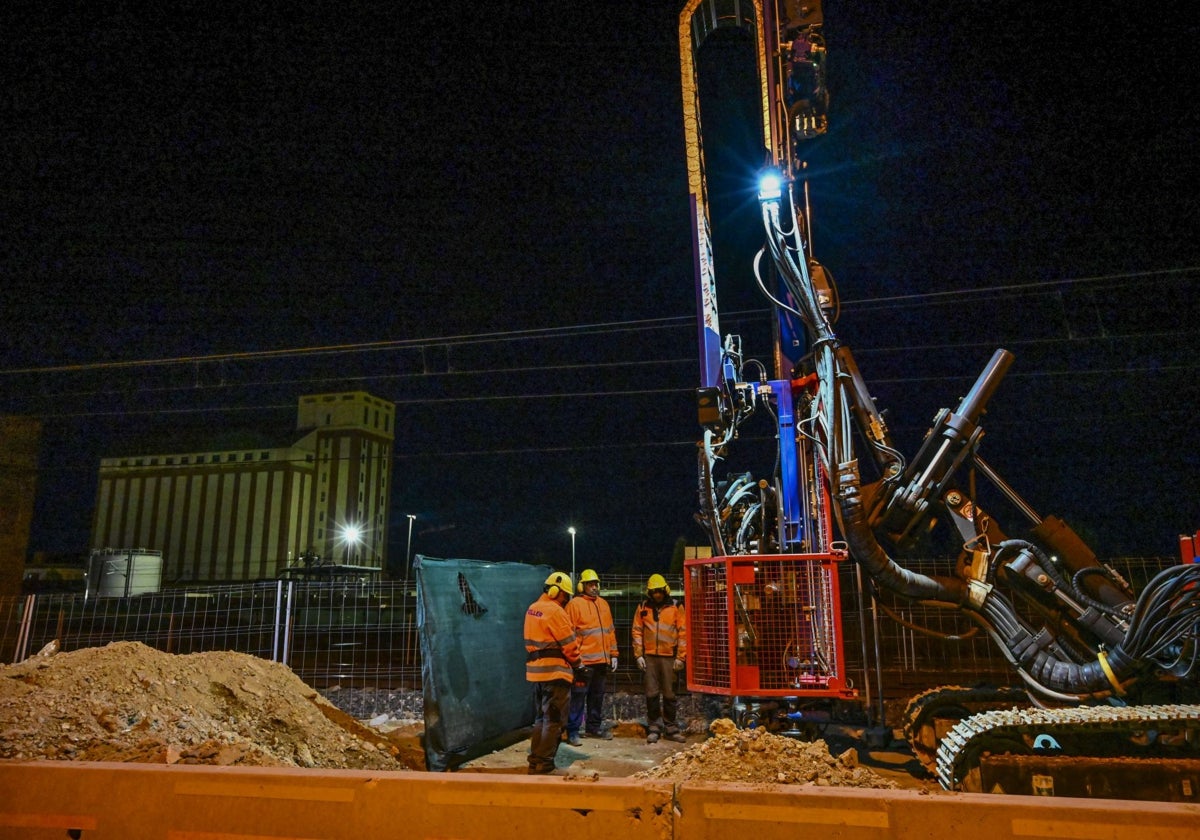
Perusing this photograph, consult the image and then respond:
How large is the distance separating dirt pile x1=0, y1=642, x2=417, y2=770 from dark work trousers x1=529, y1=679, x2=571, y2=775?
144 cm

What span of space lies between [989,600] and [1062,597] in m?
0.61

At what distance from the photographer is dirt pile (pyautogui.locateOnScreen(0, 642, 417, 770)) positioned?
548cm

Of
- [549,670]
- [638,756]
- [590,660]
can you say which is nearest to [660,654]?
[590,660]

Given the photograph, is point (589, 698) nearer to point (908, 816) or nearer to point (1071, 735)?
point (1071, 735)

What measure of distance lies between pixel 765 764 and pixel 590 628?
5.53m

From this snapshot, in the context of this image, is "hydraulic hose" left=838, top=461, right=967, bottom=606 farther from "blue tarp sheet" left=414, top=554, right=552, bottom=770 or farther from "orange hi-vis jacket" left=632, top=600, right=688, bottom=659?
"blue tarp sheet" left=414, top=554, right=552, bottom=770

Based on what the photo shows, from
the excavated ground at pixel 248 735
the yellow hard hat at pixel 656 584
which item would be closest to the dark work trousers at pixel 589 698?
the excavated ground at pixel 248 735

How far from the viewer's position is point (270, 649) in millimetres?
11195

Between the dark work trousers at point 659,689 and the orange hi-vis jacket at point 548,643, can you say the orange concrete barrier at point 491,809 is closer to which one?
the orange hi-vis jacket at point 548,643

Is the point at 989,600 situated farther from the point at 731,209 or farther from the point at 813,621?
the point at 731,209

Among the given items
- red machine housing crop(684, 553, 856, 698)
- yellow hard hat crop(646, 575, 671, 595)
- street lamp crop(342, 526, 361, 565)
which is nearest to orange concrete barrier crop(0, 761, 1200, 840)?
red machine housing crop(684, 553, 856, 698)

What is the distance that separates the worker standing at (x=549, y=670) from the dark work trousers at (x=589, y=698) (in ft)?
6.28

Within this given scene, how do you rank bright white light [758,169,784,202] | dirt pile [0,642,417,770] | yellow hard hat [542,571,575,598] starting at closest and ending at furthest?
dirt pile [0,642,417,770] → yellow hard hat [542,571,575,598] → bright white light [758,169,784,202]

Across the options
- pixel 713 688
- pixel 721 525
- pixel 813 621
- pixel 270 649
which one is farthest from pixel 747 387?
pixel 270 649
